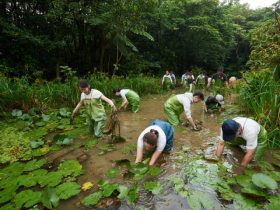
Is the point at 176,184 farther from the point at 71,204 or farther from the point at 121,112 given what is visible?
the point at 121,112

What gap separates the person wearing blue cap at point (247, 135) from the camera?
2355mm

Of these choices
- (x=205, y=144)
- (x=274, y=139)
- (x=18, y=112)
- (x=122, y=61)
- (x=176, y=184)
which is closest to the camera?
(x=176, y=184)

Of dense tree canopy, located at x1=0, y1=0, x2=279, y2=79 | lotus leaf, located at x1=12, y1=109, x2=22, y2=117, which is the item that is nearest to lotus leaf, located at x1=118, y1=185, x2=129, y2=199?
lotus leaf, located at x1=12, y1=109, x2=22, y2=117

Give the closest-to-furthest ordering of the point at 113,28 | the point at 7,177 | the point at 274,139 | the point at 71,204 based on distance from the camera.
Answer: the point at 71,204 → the point at 7,177 → the point at 274,139 → the point at 113,28

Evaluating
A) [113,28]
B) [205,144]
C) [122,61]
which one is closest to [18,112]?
[205,144]

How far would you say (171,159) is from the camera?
9.73 ft

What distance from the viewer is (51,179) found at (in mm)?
2383

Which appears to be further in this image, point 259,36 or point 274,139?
point 259,36

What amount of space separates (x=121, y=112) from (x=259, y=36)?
4874 millimetres

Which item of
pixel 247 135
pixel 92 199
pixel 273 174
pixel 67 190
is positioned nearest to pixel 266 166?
pixel 273 174

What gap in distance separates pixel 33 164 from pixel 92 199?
145 centimetres

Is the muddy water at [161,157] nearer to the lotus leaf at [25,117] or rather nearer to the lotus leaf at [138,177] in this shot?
the lotus leaf at [138,177]

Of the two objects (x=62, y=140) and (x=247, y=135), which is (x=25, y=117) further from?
(x=247, y=135)

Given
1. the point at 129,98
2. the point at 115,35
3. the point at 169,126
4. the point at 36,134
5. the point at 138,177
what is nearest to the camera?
the point at 138,177
